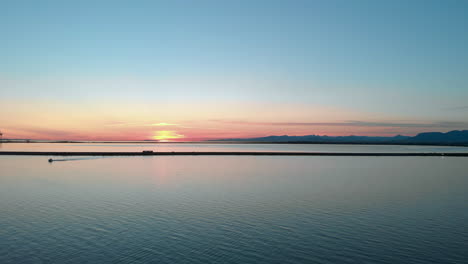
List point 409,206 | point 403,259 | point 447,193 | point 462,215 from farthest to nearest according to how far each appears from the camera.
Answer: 1. point 447,193
2. point 409,206
3. point 462,215
4. point 403,259

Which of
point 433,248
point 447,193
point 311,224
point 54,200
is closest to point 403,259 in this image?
point 433,248

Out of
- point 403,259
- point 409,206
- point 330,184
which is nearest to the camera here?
point 403,259

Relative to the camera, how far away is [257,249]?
14.0 metres

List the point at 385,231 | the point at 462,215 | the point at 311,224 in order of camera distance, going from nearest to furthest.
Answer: the point at 385,231 < the point at 311,224 < the point at 462,215

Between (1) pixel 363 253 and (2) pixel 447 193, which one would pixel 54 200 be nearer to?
(1) pixel 363 253

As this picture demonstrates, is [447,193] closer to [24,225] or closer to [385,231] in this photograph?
[385,231]

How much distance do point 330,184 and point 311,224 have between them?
60.9 feet

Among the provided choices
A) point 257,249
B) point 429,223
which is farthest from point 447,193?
point 257,249

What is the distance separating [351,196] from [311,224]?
11295mm

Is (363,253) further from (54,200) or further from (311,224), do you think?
(54,200)

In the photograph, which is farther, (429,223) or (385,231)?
(429,223)

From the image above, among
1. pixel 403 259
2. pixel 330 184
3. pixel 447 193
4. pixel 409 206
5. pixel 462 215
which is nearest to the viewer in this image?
pixel 403 259

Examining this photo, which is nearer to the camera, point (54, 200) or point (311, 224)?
point (311, 224)

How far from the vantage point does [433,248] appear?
1438cm
